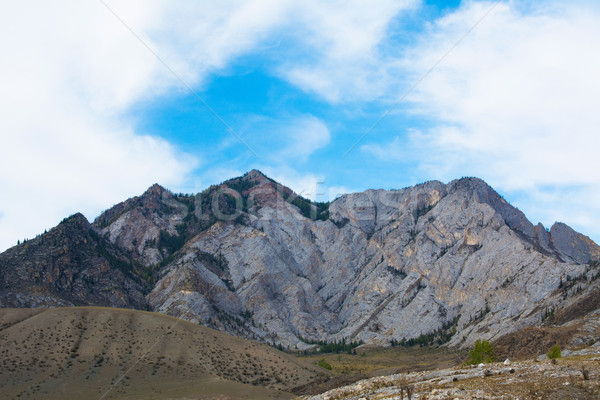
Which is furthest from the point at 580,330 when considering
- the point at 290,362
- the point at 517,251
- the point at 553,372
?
the point at 517,251

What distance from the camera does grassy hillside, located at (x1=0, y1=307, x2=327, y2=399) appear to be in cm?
6500

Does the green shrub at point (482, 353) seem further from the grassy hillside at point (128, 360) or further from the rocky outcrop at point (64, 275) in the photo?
the rocky outcrop at point (64, 275)

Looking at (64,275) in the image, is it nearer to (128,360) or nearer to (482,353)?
(128,360)

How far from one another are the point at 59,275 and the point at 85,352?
346 ft

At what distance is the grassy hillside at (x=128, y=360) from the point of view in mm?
65000

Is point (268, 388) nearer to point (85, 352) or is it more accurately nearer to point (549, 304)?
point (85, 352)

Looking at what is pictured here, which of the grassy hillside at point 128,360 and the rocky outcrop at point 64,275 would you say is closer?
the grassy hillside at point 128,360

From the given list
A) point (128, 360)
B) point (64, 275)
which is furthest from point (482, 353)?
point (64, 275)

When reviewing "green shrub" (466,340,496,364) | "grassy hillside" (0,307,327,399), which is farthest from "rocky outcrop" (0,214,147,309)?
"green shrub" (466,340,496,364)

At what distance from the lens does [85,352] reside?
75.8 meters

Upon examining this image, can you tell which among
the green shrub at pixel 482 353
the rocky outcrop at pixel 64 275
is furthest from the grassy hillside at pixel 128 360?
the rocky outcrop at pixel 64 275

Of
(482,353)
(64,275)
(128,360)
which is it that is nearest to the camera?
(128,360)

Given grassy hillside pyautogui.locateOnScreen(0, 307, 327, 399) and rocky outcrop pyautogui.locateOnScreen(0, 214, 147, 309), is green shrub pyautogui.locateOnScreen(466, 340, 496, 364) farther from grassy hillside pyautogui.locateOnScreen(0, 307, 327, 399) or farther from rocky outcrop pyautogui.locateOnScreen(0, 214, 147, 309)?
rocky outcrop pyautogui.locateOnScreen(0, 214, 147, 309)

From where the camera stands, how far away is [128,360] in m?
75.6
